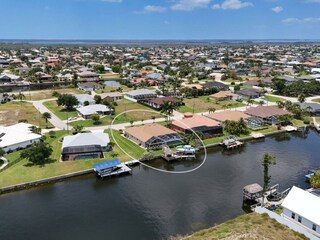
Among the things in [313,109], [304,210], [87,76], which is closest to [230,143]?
[304,210]

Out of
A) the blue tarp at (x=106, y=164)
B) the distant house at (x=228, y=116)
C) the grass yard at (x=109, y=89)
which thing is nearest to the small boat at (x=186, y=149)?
the blue tarp at (x=106, y=164)

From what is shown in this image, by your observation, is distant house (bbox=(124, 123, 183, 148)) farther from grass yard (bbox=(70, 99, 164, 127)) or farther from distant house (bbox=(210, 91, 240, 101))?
distant house (bbox=(210, 91, 240, 101))

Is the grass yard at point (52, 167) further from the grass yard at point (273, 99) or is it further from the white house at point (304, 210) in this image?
the grass yard at point (273, 99)

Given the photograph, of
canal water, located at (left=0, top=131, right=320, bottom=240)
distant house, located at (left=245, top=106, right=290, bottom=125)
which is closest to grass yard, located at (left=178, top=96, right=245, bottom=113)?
distant house, located at (left=245, top=106, right=290, bottom=125)

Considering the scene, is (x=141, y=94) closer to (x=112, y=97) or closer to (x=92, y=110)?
(x=112, y=97)

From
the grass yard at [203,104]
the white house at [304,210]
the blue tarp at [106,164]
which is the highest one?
the white house at [304,210]
